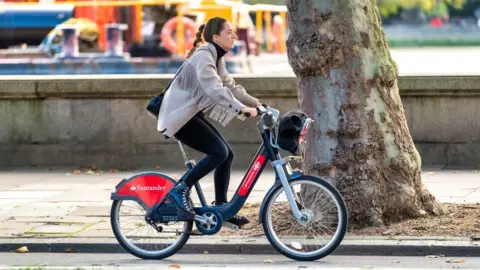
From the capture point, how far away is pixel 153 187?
8281 millimetres

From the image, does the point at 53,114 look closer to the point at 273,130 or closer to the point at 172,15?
the point at 273,130

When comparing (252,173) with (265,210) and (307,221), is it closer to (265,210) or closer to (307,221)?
(265,210)

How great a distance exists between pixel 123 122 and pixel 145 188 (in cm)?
543

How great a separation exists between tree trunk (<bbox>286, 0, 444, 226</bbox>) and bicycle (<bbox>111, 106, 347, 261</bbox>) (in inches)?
42.6

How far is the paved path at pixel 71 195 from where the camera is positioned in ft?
31.0

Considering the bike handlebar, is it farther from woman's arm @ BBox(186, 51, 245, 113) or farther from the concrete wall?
the concrete wall

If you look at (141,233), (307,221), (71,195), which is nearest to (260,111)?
(307,221)

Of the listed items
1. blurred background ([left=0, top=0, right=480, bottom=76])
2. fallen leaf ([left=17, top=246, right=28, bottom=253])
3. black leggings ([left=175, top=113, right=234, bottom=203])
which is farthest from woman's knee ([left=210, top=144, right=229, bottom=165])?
blurred background ([left=0, top=0, right=480, bottom=76])

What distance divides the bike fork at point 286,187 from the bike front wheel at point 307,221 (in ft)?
0.08

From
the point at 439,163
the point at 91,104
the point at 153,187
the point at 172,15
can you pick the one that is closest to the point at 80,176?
the point at 91,104

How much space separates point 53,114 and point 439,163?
4437mm

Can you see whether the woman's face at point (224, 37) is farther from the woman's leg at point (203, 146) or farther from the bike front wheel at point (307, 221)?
the bike front wheel at point (307, 221)

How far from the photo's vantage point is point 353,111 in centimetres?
908

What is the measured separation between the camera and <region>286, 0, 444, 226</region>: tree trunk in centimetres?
906
